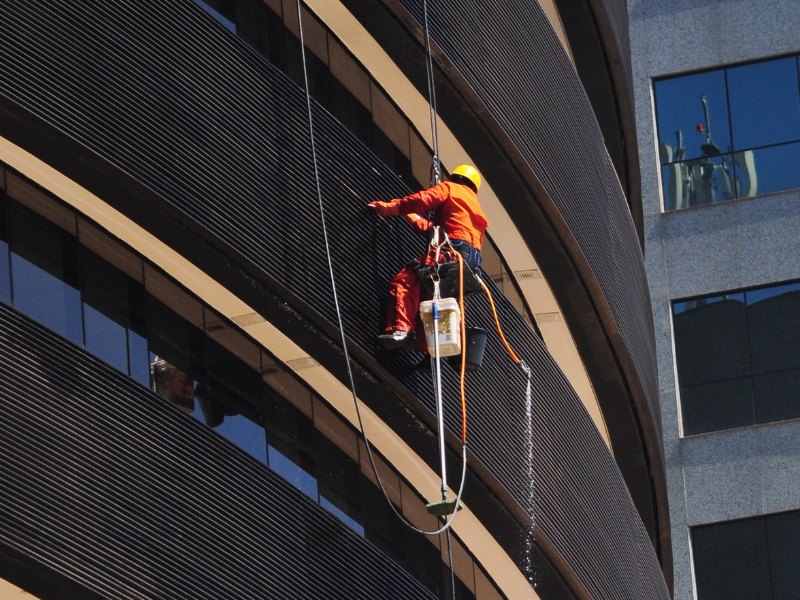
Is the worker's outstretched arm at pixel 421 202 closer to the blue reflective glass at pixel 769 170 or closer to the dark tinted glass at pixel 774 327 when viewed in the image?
the dark tinted glass at pixel 774 327

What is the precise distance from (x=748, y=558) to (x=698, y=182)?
22.8 ft

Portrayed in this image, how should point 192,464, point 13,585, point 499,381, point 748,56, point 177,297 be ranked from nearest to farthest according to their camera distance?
point 13,585 → point 192,464 → point 177,297 → point 499,381 → point 748,56

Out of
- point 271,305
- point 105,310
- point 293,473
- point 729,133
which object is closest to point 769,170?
point 729,133

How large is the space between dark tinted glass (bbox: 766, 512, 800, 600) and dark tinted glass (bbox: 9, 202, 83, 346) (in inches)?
641

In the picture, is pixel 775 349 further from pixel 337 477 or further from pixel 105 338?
pixel 105 338

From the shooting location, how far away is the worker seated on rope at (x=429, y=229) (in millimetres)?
18453

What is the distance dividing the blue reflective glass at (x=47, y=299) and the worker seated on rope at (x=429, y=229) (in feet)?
10.9

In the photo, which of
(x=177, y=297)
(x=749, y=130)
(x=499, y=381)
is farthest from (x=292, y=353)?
(x=749, y=130)

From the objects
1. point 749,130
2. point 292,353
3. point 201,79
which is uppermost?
point 749,130

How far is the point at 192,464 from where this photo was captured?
16969 mm

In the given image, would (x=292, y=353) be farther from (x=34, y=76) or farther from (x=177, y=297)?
(x=34, y=76)

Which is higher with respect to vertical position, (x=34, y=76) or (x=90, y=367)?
(x=34, y=76)

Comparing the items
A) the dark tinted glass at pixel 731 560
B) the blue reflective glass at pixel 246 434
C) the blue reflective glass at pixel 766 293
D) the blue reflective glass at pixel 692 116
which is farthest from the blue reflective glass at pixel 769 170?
the blue reflective glass at pixel 246 434

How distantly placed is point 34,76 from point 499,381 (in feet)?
25.8
